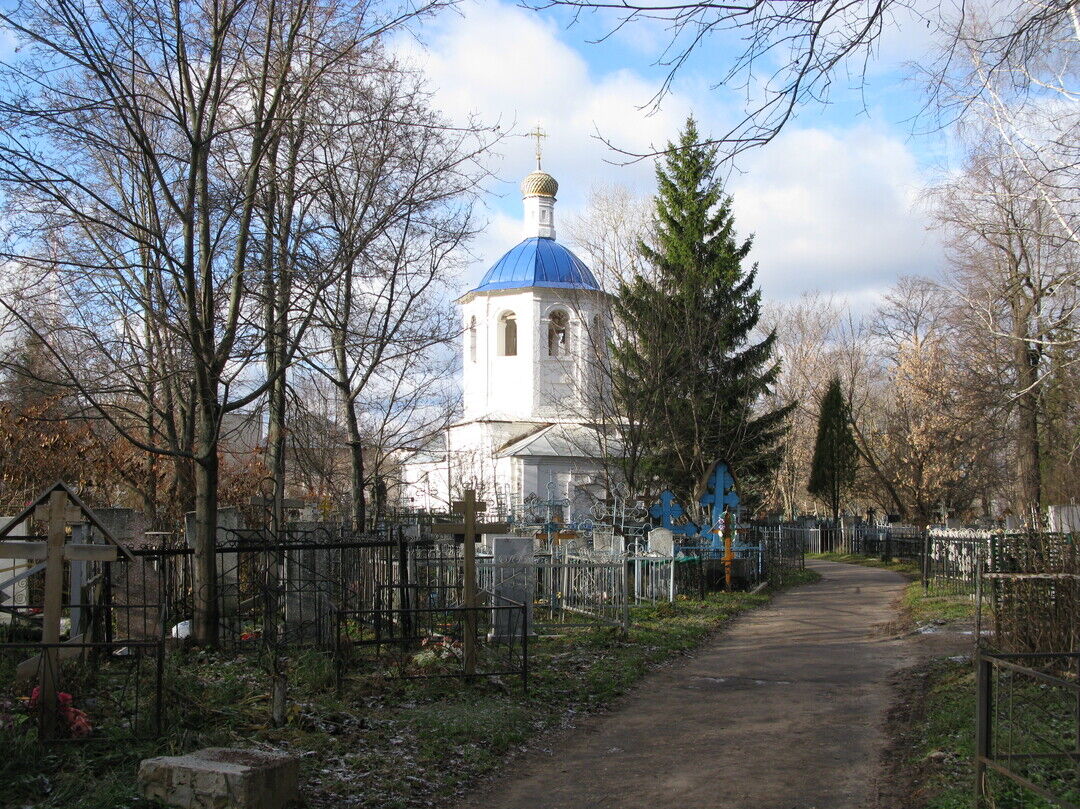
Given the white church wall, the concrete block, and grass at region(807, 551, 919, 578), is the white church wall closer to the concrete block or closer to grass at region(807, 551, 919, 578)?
grass at region(807, 551, 919, 578)

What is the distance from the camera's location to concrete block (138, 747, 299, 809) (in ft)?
18.4

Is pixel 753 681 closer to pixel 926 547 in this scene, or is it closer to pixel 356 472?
pixel 356 472

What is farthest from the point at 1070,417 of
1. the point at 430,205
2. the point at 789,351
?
the point at 789,351

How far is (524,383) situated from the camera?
38406 millimetres

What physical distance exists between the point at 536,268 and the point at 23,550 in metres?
31.0

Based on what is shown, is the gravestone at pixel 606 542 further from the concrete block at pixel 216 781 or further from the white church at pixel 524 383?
the white church at pixel 524 383

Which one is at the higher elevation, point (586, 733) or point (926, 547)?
point (926, 547)

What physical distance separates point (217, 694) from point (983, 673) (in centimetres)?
611

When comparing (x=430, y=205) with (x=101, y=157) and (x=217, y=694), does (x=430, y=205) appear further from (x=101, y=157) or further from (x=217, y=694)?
(x=217, y=694)

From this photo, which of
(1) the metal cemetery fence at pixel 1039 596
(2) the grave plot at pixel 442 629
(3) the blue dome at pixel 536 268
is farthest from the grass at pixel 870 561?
(2) the grave plot at pixel 442 629

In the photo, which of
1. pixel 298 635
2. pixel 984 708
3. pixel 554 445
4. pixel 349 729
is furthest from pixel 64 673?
pixel 554 445

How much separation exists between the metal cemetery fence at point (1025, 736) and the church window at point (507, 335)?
104ft

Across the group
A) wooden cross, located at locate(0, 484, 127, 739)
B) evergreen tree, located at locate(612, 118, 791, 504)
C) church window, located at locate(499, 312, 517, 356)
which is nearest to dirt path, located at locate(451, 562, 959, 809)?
wooden cross, located at locate(0, 484, 127, 739)

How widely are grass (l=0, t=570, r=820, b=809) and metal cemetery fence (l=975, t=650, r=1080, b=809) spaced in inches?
136
